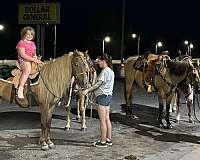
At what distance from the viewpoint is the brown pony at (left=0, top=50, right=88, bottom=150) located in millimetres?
8945

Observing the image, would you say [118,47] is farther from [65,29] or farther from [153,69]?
[153,69]

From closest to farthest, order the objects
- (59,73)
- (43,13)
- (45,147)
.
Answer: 1. (45,147)
2. (59,73)
3. (43,13)

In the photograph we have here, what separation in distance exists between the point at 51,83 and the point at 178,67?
4.53 meters

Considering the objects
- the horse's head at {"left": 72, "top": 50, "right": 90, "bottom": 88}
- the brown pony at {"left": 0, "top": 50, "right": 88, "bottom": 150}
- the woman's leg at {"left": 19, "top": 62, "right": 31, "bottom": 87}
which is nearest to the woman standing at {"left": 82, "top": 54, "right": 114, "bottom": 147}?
the horse's head at {"left": 72, "top": 50, "right": 90, "bottom": 88}

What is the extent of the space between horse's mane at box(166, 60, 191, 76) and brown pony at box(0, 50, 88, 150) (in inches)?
157

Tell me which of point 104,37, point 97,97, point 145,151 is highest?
point 104,37

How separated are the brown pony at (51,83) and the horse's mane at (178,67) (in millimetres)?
3980

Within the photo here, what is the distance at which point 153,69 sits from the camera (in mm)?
12750

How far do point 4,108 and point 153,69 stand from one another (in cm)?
575

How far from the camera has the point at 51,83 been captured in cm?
898

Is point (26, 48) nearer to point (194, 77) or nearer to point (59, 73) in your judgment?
point (59, 73)

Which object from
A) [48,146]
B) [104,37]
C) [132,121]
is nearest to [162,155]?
[48,146]

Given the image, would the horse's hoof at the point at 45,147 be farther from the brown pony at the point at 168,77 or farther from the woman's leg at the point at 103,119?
the brown pony at the point at 168,77

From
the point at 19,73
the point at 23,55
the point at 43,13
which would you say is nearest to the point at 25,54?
the point at 23,55
